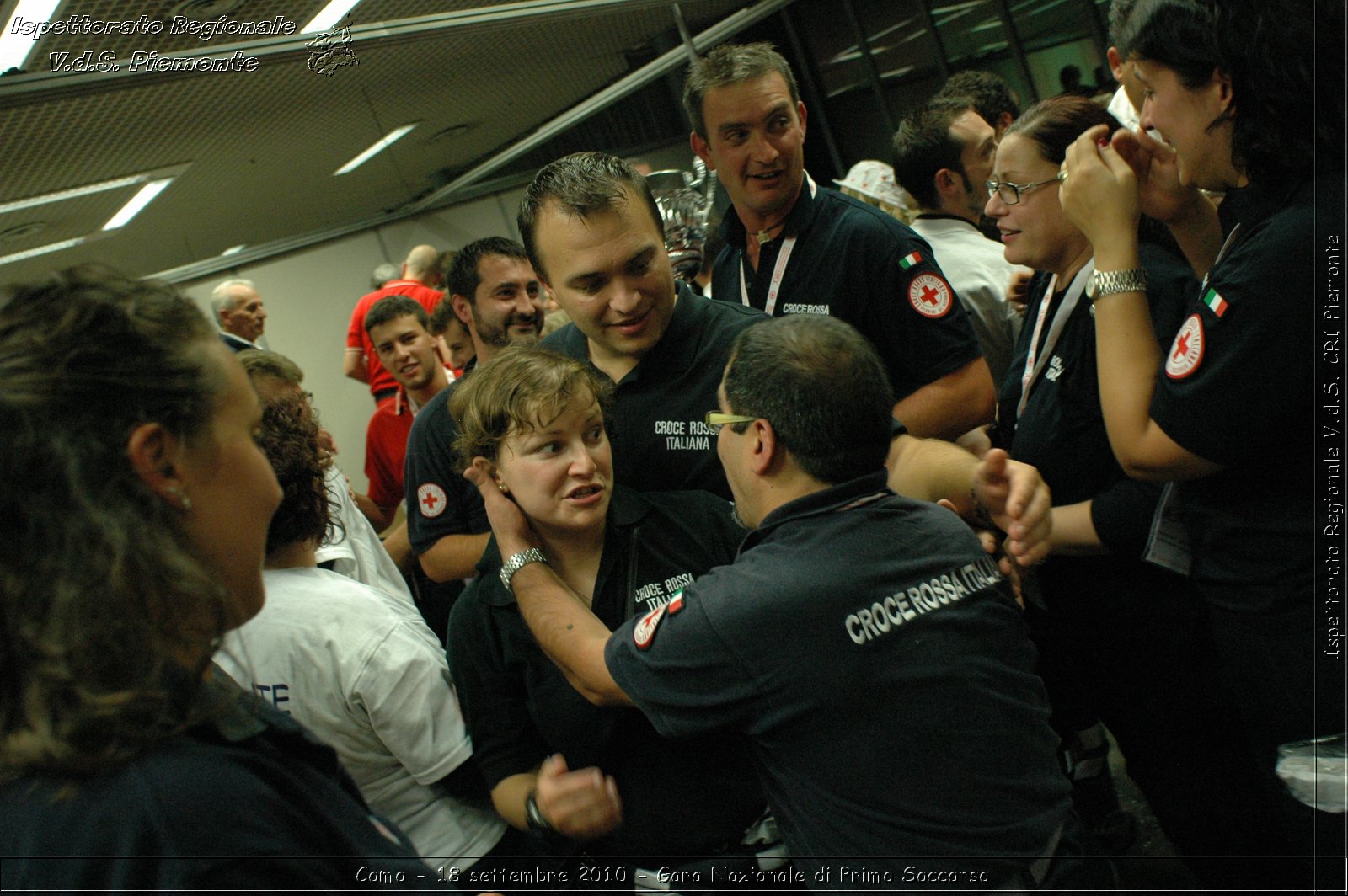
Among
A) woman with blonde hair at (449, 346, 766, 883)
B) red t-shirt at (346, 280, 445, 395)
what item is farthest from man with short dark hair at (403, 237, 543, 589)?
red t-shirt at (346, 280, 445, 395)

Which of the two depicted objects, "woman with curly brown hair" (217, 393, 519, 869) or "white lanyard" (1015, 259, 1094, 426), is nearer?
"woman with curly brown hair" (217, 393, 519, 869)

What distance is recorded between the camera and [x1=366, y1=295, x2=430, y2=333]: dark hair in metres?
3.64

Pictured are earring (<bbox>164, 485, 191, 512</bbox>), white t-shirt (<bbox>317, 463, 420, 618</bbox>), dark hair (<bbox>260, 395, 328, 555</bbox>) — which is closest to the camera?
earring (<bbox>164, 485, 191, 512</bbox>)

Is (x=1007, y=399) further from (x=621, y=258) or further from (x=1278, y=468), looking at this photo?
(x=621, y=258)

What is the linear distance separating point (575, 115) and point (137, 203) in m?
1.22

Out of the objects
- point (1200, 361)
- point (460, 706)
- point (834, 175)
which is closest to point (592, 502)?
point (460, 706)

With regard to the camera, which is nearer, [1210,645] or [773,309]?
[1210,645]

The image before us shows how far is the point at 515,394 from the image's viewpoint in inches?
66.1

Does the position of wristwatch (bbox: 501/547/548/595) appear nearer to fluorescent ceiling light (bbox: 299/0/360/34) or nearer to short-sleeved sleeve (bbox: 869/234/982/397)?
short-sleeved sleeve (bbox: 869/234/982/397)

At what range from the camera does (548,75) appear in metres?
2.56

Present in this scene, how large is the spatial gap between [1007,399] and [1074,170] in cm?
62

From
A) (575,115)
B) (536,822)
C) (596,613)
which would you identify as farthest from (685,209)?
(536,822)

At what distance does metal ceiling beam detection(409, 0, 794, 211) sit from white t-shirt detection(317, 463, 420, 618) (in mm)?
886

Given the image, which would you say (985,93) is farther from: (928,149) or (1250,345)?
(1250,345)
